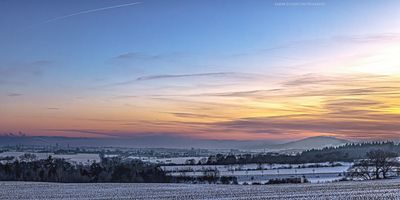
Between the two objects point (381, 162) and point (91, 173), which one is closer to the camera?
point (381, 162)

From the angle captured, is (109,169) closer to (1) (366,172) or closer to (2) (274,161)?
(1) (366,172)

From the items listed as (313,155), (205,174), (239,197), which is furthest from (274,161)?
(239,197)

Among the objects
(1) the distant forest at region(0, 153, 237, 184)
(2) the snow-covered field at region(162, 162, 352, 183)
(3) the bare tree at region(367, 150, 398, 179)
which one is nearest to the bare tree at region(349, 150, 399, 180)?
(3) the bare tree at region(367, 150, 398, 179)

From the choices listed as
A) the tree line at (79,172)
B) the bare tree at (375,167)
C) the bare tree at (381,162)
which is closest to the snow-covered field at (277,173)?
the bare tree at (375,167)

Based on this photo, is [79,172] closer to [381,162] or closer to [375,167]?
[375,167]

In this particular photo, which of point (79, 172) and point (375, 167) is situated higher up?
point (375, 167)

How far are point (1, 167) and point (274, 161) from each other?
78.4 meters

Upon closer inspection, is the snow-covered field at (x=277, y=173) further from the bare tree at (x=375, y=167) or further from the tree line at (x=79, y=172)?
the tree line at (x=79, y=172)

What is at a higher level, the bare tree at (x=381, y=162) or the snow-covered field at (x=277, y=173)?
the bare tree at (x=381, y=162)

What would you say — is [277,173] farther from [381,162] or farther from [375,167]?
[381,162]

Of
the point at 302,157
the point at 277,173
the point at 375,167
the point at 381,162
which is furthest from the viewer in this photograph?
the point at 302,157

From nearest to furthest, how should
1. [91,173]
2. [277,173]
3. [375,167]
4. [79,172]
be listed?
[375,167]
[79,172]
[91,173]
[277,173]

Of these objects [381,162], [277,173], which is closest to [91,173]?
[277,173]

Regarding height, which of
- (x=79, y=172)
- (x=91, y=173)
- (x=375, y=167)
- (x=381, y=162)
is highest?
(x=381, y=162)
